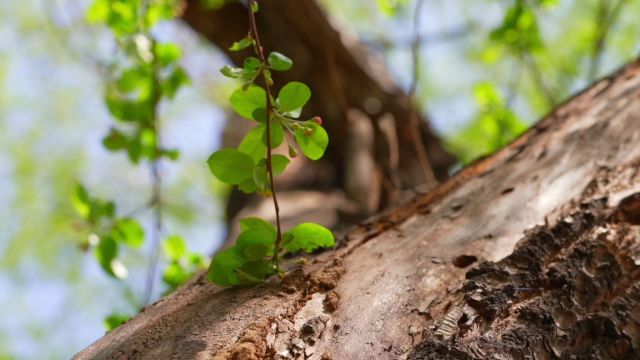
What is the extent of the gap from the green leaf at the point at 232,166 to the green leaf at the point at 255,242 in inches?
3.3

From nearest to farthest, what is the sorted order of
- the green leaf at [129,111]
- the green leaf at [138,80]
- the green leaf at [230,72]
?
1. the green leaf at [230,72]
2. the green leaf at [129,111]
3. the green leaf at [138,80]

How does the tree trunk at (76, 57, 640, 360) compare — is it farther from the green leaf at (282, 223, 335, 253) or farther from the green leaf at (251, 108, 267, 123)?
the green leaf at (251, 108, 267, 123)

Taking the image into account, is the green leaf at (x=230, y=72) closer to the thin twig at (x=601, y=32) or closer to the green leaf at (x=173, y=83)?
the green leaf at (x=173, y=83)

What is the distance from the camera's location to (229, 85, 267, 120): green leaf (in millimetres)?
818

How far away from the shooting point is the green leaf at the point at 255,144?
2.78 ft

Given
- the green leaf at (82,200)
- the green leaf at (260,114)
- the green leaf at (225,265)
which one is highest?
the green leaf at (82,200)

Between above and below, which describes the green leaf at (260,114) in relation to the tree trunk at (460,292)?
above

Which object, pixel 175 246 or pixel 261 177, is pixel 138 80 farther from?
pixel 261 177

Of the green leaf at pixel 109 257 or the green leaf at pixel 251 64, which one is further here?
the green leaf at pixel 109 257

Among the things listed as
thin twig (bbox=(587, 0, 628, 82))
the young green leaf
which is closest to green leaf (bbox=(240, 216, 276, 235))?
the young green leaf

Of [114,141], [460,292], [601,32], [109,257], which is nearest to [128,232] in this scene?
[109,257]

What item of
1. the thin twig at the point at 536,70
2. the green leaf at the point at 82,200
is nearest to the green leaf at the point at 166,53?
the green leaf at the point at 82,200


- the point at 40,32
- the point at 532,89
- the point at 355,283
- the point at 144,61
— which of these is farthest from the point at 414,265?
the point at 40,32

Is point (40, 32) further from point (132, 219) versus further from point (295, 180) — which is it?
point (132, 219)
